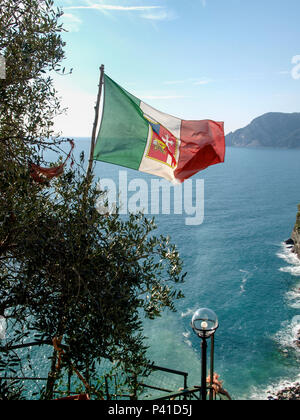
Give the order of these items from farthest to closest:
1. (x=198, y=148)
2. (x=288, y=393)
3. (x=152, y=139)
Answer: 1. (x=288, y=393)
2. (x=198, y=148)
3. (x=152, y=139)

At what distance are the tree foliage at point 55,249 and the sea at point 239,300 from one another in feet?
75.7

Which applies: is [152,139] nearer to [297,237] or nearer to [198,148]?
[198,148]

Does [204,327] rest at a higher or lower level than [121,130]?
lower

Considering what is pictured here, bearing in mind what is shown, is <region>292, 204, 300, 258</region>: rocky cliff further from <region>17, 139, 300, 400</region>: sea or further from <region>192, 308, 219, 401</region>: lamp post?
<region>192, 308, 219, 401</region>: lamp post

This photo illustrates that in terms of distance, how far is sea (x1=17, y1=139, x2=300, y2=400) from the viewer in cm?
3312

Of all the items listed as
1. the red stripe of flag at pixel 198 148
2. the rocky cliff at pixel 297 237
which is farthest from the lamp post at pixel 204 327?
the rocky cliff at pixel 297 237

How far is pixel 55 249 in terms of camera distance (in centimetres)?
541

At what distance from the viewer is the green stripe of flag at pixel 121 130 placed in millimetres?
7887

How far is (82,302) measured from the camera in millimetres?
5570

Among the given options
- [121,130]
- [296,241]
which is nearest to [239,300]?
[296,241]

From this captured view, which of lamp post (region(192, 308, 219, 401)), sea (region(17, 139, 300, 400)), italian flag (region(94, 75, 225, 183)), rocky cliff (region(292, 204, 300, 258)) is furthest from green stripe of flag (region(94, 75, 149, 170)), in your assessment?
rocky cliff (region(292, 204, 300, 258))

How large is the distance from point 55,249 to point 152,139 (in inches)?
168

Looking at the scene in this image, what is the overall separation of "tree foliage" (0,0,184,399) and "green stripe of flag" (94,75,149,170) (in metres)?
1.55

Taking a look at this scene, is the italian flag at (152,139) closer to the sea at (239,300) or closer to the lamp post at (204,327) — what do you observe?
the lamp post at (204,327)
